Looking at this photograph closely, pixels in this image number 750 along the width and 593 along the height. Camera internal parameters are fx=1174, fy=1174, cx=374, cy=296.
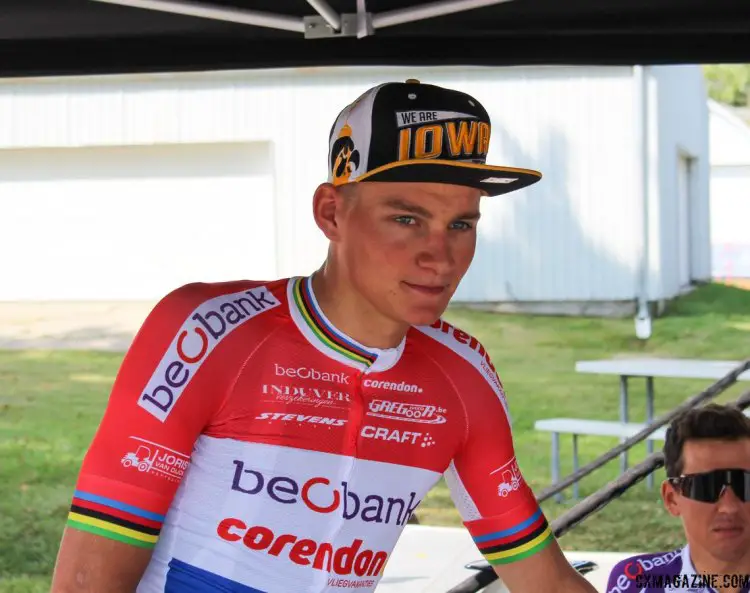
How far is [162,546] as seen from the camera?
175 centimetres

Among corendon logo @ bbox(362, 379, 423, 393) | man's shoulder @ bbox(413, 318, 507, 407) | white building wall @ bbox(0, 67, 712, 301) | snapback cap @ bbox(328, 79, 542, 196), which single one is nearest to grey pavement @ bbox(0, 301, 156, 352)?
white building wall @ bbox(0, 67, 712, 301)

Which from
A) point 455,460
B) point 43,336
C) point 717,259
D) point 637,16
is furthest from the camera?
point 717,259

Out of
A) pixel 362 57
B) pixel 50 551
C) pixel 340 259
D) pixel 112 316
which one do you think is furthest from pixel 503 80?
pixel 340 259

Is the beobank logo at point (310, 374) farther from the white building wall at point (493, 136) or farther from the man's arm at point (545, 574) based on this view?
the white building wall at point (493, 136)

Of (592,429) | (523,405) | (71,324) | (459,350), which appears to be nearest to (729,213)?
(71,324)

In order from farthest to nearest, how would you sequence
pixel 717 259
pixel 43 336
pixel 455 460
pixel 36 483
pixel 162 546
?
1. pixel 717 259
2. pixel 43 336
3. pixel 36 483
4. pixel 455 460
5. pixel 162 546

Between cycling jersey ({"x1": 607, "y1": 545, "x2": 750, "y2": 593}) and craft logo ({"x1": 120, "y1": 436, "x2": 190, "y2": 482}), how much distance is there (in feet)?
4.10

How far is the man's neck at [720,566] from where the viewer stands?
245 centimetres

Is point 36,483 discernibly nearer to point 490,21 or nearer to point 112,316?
point 112,316

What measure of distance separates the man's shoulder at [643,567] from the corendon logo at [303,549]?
0.90m

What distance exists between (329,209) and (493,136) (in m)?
14.1

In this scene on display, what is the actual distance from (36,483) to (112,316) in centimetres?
660

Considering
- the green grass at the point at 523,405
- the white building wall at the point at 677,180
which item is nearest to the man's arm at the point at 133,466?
the green grass at the point at 523,405

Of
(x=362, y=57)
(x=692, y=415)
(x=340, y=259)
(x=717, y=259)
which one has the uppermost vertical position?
(x=362, y=57)
